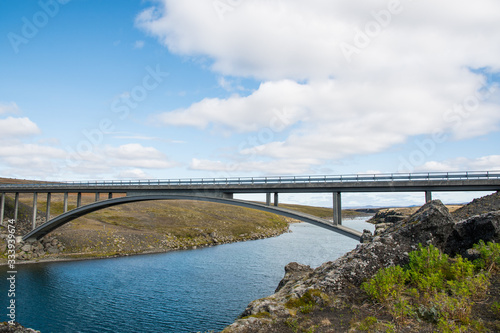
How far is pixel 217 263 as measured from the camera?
50.2 meters

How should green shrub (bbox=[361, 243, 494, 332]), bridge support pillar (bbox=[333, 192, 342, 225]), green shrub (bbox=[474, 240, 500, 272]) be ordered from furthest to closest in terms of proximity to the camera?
bridge support pillar (bbox=[333, 192, 342, 225]), green shrub (bbox=[474, 240, 500, 272]), green shrub (bbox=[361, 243, 494, 332])

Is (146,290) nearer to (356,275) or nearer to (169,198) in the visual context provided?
(169,198)

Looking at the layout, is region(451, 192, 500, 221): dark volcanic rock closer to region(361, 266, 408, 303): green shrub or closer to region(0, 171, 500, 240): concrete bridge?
region(0, 171, 500, 240): concrete bridge

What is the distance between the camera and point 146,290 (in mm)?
35594

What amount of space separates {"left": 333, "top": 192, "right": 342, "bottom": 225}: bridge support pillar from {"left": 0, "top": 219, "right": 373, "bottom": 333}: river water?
36.9ft

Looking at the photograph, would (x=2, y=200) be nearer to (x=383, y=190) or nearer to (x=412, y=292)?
(x=383, y=190)

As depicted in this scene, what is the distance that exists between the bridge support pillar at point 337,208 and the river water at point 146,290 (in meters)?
11.3

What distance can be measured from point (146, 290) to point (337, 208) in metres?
23.8

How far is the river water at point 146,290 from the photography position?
27094 millimetres

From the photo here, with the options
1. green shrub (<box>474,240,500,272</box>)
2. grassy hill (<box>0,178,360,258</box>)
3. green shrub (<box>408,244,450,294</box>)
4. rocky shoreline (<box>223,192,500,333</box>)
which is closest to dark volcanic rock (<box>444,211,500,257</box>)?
rocky shoreline (<box>223,192,500,333</box>)

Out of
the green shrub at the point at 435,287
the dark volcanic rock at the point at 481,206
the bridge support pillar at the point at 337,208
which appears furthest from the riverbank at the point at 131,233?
the green shrub at the point at 435,287

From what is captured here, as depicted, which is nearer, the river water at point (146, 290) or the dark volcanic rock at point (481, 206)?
the river water at point (146, 290)

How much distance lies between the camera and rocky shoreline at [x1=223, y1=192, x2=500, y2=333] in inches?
429

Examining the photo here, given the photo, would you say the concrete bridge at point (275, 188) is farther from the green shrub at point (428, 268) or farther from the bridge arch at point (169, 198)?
the green shrub at point (428, 268)
